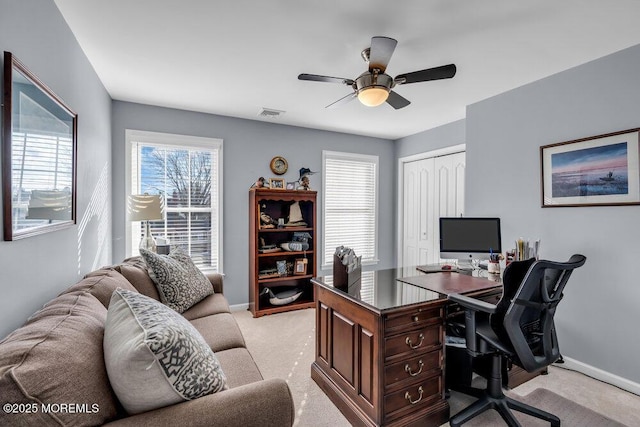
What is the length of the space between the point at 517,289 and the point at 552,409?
1.12 meters

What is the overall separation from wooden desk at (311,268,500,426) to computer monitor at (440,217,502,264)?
0.62 m

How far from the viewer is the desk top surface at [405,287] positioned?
180 centimetres

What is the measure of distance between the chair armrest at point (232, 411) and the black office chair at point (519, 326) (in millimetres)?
1214

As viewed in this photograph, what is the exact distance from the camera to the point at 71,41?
202 centimetres

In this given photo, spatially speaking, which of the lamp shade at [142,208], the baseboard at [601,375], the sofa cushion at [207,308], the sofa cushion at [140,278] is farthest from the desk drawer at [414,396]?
the lamp shade at [142,208]

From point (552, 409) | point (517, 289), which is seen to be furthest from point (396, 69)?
point (552, 409)

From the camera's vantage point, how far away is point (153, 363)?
36.9 inches

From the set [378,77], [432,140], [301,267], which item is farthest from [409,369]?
[432,140]

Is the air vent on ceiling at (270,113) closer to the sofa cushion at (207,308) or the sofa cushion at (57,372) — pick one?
the sofa cushion at (207,308)

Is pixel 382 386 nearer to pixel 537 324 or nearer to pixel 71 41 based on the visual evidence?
pixel 537 324

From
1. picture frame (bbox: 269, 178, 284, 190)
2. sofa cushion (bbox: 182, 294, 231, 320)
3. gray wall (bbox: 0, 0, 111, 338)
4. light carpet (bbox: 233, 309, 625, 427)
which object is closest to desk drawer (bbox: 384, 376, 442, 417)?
light carpet (bbox: 233, 309, 625, 427)

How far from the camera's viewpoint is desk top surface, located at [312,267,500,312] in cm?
180

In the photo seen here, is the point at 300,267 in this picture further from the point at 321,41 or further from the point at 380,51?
the point at 380,51

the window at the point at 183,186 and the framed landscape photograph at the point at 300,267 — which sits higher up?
the window at the point at 183,186
